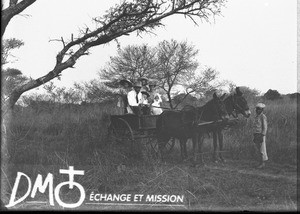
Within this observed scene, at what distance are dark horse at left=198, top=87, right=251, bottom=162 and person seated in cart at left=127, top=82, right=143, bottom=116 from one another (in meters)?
1.68

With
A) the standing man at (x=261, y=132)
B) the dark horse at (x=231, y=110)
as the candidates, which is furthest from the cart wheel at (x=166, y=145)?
the standing man at (x=261, y=132)

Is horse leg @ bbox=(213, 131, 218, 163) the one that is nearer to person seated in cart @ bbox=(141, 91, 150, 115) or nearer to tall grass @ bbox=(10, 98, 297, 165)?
tall grass @ bbox=(10, 98, 297, 165)

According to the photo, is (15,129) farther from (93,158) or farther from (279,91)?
(279,91)

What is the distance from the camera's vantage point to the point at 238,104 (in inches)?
303

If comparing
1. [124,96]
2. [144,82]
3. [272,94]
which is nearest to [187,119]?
[144,82]

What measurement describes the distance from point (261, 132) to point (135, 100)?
9.44 ft

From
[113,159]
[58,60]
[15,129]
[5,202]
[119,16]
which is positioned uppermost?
[119,16]

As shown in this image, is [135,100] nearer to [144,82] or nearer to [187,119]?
[144,82]

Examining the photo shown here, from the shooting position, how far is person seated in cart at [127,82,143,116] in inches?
340

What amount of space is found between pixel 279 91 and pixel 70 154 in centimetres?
386

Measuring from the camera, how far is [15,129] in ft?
27.7

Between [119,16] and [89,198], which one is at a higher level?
[119,16]

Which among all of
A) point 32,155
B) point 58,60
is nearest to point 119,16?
point 58,60
